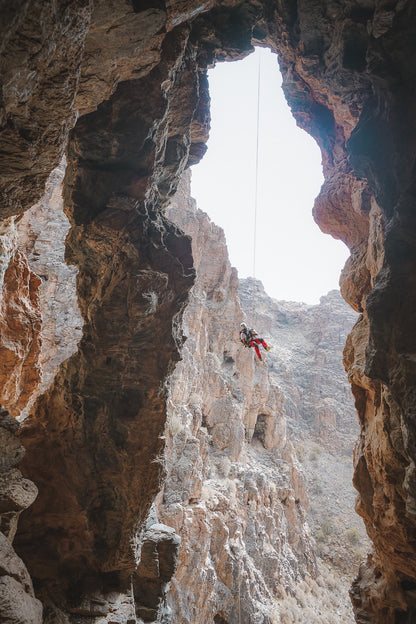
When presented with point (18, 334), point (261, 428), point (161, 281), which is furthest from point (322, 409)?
point (161, 281)

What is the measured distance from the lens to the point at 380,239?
24.2 ft

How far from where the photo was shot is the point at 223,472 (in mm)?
19375

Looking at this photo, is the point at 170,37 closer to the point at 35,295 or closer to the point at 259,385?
the point at 35,295

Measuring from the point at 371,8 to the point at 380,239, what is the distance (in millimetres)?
4631

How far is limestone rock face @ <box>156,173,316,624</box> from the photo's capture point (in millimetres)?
13641

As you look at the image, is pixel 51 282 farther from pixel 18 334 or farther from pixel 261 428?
pixel 261 428

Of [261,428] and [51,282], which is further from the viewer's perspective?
[261,428]

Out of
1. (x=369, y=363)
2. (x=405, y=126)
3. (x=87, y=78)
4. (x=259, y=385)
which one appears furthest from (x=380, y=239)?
(x=259, y=385)

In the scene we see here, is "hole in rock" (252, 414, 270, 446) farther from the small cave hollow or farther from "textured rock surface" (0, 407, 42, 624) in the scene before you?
"textured rock surface" (0, 407, 42, 624)

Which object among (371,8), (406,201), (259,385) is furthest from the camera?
(259,385)

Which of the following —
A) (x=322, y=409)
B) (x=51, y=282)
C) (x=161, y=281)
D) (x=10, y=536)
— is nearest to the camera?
(x=10, y=536)

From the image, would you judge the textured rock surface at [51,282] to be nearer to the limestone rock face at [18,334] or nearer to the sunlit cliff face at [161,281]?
the limestone rock face at [18,334]

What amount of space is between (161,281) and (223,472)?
15.9 metres

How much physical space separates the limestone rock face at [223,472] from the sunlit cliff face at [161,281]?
6611 mm
